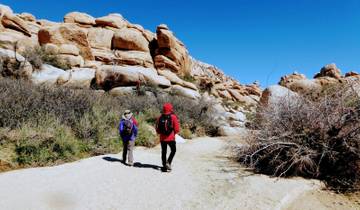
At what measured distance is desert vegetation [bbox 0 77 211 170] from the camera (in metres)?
6.64

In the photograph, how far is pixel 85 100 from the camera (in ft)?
35.7

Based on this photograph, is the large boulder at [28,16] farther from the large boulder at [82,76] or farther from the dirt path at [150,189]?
the dirt path at [150,189]

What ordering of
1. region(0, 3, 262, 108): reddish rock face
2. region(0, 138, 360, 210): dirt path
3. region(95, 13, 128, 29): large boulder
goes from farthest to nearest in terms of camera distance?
region(95, 13, 128, 29): large boulder → region(0, 3, 262, 108): reddish rock face → region(0, 138, 360, 210): dirt path

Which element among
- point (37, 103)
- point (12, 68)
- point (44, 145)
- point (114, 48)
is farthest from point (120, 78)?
point (44, 145)

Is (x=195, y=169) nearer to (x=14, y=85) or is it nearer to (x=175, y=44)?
(x=14, y=85)

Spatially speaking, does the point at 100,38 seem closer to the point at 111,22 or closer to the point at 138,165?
the point at 111,22

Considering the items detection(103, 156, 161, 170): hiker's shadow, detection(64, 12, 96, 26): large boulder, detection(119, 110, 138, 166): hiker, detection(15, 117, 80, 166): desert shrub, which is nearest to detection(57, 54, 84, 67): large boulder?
detection(64, 12, 96, 26): large boulder

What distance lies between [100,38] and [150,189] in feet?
92.8

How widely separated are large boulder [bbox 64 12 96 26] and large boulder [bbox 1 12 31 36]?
497cm

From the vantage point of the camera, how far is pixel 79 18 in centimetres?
3425

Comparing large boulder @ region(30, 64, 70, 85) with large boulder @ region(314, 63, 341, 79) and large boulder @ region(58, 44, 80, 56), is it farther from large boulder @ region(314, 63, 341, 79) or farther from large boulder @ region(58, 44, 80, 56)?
large boulder @ region(314, 63, 341, 79)

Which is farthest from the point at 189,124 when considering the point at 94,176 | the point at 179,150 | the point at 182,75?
the point at 182,75

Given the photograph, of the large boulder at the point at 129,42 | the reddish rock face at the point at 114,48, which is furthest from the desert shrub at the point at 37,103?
the large boulder at the point at 129,42

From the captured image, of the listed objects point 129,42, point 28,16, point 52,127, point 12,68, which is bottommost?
point 52,127
